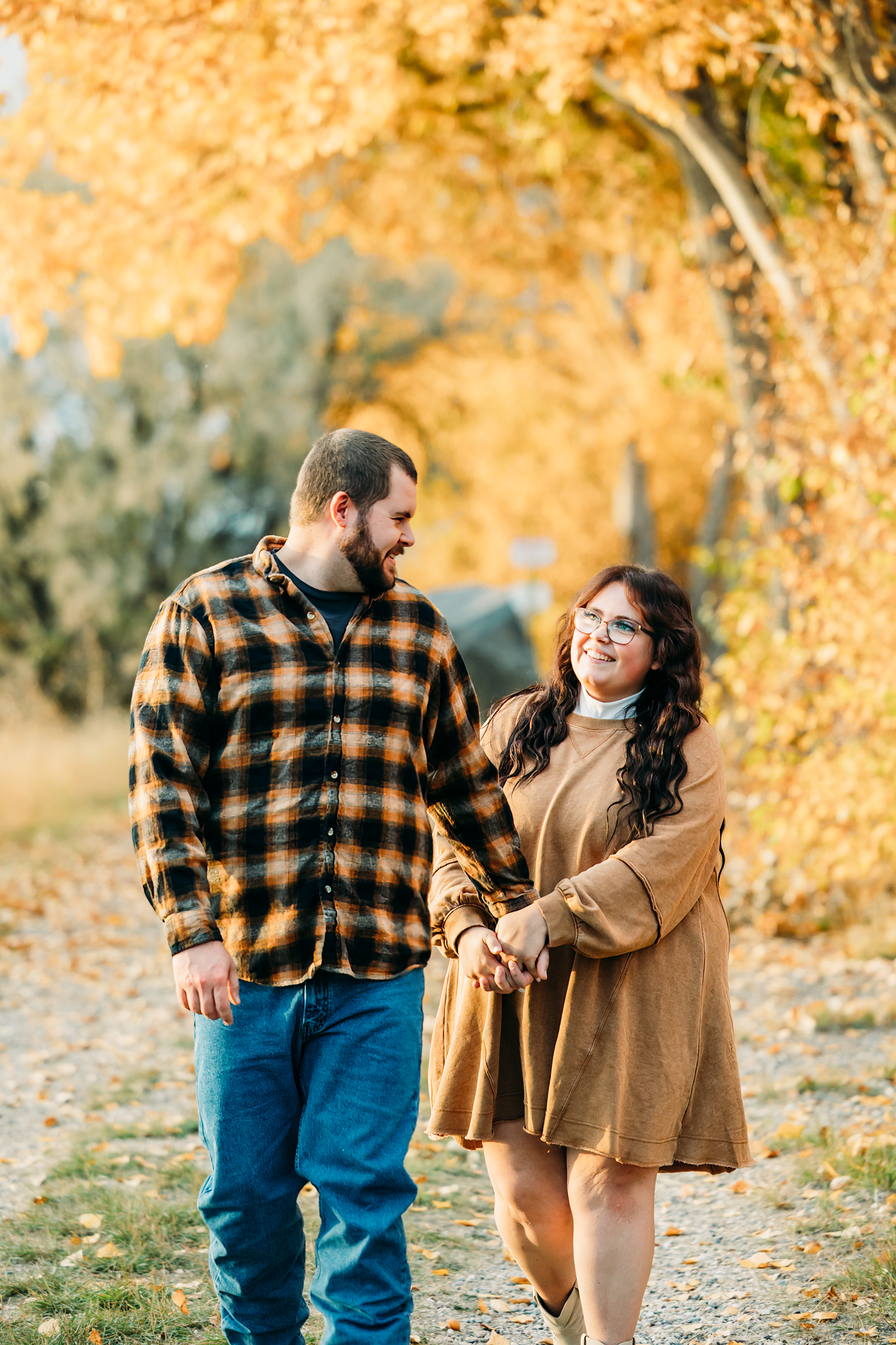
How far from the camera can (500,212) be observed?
14297mm

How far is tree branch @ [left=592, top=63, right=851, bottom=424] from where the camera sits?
22.0 ft

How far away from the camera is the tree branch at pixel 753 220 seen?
22.0 ft

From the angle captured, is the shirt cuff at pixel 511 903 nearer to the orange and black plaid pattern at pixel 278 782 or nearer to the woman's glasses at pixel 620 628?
the orange and black plaid pattern at pixel 278 782

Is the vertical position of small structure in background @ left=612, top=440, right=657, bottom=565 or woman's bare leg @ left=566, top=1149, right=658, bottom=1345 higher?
small structure in background @ left=612, top=440, right=657, bottom=565

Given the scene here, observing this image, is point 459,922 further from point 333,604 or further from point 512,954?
point 333,604

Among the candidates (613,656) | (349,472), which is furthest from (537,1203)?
(349,472)

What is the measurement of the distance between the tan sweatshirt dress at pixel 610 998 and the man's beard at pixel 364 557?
0.64 metres

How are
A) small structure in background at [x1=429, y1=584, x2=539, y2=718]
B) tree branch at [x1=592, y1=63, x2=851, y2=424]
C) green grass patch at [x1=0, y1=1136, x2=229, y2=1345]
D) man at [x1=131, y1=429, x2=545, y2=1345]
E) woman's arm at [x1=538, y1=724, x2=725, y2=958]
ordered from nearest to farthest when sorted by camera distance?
man at [x1=131, y1=429, x2=545, y2=1345] → woman's arm at [x1=538, y1=724, x2=725, y2=958] → green grass patch at [x1=0, y1=1136, x2=229, y2=1345] → tree branch at [x1=592, y1=63, x2=851, y2=424] → small structure in background at [x1=429, y1=584, x2=539, y2=718]

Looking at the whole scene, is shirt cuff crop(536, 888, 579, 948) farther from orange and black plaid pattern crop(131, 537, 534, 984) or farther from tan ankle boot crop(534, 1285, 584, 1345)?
tan ankle boot crop(534, 1285, 584, 1345)

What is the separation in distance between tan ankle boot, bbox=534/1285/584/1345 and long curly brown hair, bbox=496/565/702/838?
107 cm

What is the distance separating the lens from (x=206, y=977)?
2.28 meters

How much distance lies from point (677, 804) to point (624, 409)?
17.8 meters

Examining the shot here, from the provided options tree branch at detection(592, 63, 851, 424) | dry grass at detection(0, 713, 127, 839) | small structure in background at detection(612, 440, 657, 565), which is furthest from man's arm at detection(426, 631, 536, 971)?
small structure in background at detection(612, 440, 657, 565)

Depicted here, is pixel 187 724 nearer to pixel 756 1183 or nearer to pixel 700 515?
pixel 756 1183
